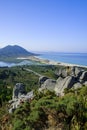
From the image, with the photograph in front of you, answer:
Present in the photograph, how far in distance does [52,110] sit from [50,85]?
7.10 m

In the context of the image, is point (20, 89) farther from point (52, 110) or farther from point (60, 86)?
point (52, 110)

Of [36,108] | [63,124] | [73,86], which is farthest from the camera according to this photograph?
[73,86]

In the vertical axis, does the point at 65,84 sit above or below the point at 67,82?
below

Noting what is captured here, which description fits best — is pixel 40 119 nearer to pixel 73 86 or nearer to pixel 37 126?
pixel 37 126

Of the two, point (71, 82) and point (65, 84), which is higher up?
point (71, 82)

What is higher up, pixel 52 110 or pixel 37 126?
pixel 52 110

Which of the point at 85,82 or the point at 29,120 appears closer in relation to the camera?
the point at 29,120

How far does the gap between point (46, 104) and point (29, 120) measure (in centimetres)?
117

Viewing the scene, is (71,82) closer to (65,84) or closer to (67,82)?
(67,82)

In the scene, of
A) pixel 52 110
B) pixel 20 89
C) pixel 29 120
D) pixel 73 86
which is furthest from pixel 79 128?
pixel 20 89

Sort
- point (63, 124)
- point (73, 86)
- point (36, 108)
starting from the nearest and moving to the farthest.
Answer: point (63, 124), point (36, 108), point (73, 86)

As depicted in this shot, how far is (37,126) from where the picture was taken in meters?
9.94

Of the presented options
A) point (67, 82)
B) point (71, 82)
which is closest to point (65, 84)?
point (67, 82)

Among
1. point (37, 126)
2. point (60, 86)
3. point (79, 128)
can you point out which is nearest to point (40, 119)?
point (37, 126)
